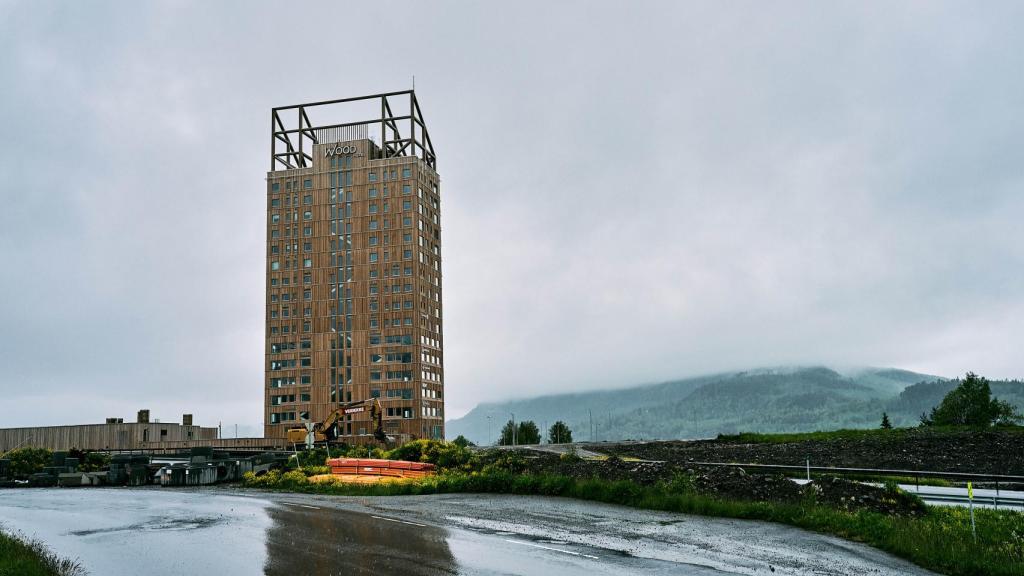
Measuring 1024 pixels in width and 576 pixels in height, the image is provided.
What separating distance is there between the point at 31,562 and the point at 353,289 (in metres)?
115

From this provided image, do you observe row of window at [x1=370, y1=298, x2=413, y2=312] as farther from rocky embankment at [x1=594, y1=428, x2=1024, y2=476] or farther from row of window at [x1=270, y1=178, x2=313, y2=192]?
rocky embankment at [x1=594, y1=428, x2=1024, y2=476]

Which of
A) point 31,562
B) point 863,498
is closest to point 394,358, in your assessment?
point 863,498

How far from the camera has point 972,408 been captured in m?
126

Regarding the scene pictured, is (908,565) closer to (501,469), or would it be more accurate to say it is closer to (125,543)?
(125,543)

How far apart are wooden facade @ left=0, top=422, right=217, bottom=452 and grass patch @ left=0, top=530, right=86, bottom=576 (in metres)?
80.0

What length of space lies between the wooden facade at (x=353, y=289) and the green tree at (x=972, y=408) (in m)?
83.7

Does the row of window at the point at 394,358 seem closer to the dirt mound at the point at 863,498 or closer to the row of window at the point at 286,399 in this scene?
the row of window at the point at 286,399

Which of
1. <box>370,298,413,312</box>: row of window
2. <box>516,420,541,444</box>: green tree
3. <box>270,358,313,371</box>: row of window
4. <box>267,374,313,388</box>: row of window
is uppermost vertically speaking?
<box>370,298,413,312</box>: row of window

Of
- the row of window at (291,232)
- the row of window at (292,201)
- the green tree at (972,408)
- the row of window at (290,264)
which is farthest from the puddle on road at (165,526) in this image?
the green tree at (972,408)

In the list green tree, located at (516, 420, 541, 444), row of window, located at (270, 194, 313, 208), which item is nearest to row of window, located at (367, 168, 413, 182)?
row of window, located at (270, 194, 313, 208)

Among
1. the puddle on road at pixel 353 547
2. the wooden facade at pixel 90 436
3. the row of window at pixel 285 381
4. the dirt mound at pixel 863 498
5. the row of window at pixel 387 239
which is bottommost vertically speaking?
the puddle on road at pixel 353 547

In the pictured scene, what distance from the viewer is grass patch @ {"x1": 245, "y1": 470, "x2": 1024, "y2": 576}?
671 inches

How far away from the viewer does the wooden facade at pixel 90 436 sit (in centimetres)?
9312

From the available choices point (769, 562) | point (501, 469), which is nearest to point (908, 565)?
point (769, 562)
